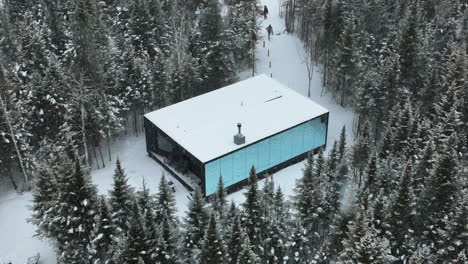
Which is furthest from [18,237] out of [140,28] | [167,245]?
[140,28]

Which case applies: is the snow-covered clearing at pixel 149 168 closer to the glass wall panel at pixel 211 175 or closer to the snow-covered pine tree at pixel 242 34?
the glass wall panel at pixel 211 175

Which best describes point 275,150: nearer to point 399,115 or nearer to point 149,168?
point 399,115

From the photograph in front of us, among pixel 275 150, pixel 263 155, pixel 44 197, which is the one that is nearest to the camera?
pixel 44 197

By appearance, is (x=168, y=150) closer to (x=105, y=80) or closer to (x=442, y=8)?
(x=105, y=80)

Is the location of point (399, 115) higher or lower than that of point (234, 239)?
higher

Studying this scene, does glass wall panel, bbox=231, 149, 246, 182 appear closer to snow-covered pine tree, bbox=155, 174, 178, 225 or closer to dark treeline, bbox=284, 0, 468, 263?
dark treeline, bbox=284, 0, 468, 263

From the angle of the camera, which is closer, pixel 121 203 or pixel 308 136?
pixel 121 203
